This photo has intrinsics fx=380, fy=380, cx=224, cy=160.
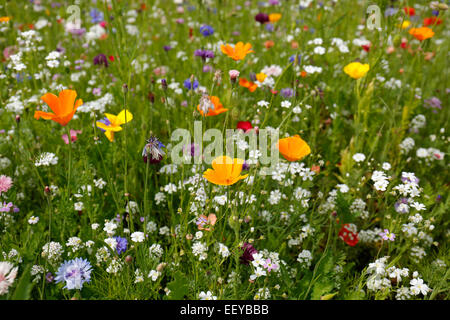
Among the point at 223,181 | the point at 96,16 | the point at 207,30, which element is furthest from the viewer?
the point at 96,16

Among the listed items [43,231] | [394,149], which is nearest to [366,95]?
[394,149]

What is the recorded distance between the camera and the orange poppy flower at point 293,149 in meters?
1.32

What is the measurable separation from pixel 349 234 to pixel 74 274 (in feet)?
3.52

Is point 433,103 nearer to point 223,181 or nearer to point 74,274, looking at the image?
point 223,181

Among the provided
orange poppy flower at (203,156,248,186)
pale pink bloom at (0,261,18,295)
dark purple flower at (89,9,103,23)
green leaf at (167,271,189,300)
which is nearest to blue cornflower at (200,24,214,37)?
dark purple flower at (89,9,103,23)

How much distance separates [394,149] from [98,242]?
1.58 meters

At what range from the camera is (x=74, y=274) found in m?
1.18

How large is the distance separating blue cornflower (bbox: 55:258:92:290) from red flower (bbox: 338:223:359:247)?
39.0 inches

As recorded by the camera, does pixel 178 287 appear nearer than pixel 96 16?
Yes

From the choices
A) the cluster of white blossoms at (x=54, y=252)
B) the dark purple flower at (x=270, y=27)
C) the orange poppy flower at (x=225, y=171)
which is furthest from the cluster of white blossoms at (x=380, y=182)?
the dark purple flower at (x=270, y=27)

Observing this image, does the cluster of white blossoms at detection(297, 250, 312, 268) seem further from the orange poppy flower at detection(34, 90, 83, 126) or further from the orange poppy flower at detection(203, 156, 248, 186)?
the orange poppy flower at detection(34, 90, 83, 126)

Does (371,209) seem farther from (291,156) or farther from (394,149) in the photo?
(291,156)

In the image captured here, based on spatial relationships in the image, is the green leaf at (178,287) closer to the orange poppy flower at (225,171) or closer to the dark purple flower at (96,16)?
the orange poppy flower at (225,171)

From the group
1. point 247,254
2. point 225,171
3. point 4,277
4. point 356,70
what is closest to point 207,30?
point 356,70
